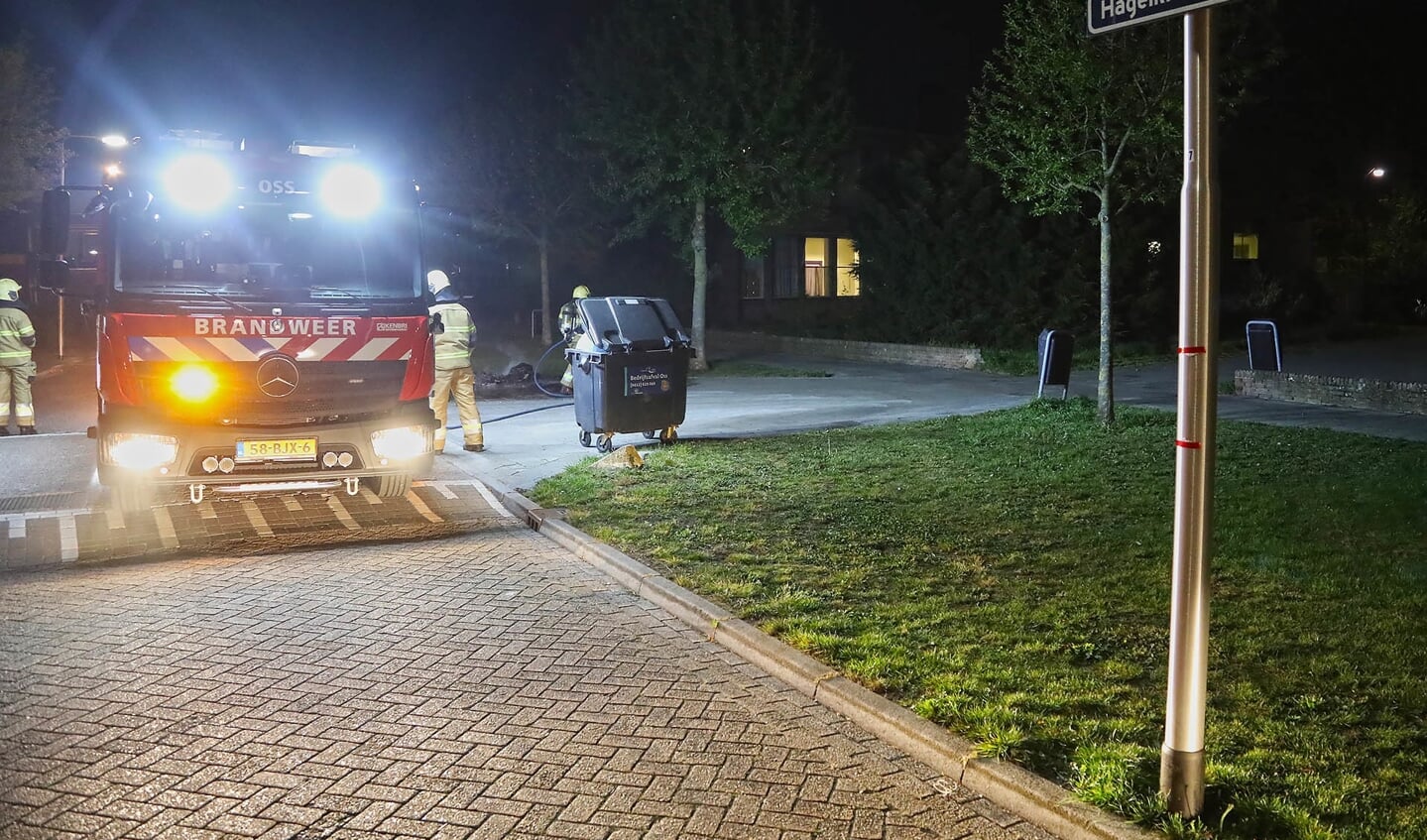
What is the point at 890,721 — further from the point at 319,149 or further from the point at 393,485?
the point at 319,149

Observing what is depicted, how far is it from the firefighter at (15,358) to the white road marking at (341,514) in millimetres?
5977

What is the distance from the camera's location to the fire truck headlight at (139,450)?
8602mm

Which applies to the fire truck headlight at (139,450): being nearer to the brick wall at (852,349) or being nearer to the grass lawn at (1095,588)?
the grass lawn at (1095,588)

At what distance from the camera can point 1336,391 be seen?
1552 centimetres

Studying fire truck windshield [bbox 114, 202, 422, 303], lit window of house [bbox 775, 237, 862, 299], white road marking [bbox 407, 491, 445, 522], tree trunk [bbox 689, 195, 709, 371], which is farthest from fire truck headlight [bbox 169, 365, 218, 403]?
lit window of house [bbox 775, 237, 862, 299]

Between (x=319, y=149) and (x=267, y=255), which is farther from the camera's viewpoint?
(x=319, y=149)

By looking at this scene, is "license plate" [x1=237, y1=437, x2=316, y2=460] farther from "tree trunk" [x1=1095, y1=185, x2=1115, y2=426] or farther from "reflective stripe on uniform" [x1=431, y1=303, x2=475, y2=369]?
"tree trunk" [x1=1095, y1=185, x2=1115, y2=426]

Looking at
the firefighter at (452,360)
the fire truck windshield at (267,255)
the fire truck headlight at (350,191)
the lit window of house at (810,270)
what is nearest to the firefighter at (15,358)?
the firefighter at (452,360)

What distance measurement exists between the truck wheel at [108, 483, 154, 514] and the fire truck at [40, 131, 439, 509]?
0.03 metres

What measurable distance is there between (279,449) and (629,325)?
186 inches

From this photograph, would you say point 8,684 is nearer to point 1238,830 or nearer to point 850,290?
point 1238,830

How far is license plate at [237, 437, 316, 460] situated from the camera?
29.0 ft

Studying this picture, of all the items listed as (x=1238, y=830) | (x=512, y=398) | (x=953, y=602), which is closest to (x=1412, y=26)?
(x=512, y=398)

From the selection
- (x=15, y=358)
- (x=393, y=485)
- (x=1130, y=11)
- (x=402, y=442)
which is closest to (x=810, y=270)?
(x=15, y=358)
